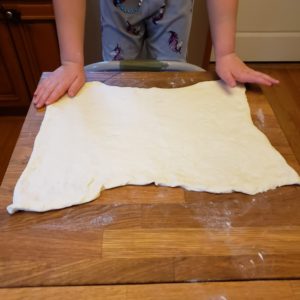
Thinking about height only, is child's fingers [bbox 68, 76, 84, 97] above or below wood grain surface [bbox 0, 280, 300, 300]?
above

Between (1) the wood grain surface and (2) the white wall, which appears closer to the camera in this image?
(1) the wood grain surface

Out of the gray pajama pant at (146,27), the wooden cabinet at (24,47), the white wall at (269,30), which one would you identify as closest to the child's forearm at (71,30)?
the gray pajama pant at (146,27)

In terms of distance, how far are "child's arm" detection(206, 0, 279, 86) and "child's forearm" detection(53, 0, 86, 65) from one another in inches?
12.2

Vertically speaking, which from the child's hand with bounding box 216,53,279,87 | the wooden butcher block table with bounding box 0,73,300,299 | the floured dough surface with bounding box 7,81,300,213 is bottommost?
the wooden butcher block table with bounding box 0,73,300,299

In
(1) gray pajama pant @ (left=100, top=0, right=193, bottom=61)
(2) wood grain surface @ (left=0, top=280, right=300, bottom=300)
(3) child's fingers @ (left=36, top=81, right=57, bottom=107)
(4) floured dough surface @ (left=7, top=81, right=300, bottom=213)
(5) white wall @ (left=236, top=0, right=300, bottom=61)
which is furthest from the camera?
(5) white wall @ (left=236, top=0, right=300, bottom=61)

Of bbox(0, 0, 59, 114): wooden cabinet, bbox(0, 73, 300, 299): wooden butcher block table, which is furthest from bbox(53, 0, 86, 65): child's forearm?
bbox(0, 0, 59, 114): wooden cabinet

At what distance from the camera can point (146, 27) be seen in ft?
2.65

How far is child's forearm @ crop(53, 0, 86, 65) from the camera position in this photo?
0.63 meters

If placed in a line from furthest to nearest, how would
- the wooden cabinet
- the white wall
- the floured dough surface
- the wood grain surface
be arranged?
the white wall < the wooden cabinet < the floured dough surface < the wood grain surface

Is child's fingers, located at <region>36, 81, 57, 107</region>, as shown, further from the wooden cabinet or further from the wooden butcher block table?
the wooden cabinet

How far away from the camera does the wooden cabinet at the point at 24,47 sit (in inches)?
39.5

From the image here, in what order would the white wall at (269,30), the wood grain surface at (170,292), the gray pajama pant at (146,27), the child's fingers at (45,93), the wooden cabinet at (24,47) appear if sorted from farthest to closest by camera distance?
the white wall at (269,30)
the wooden cabinet at (24,47)
the gray pajama pant at (146,27)
the child's fingers at (45,93)
the wood grain surface at (170,292)

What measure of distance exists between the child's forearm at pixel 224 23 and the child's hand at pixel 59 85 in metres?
0.33

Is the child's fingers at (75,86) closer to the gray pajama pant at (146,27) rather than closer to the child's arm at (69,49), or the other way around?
the child's arm at (69,49)
